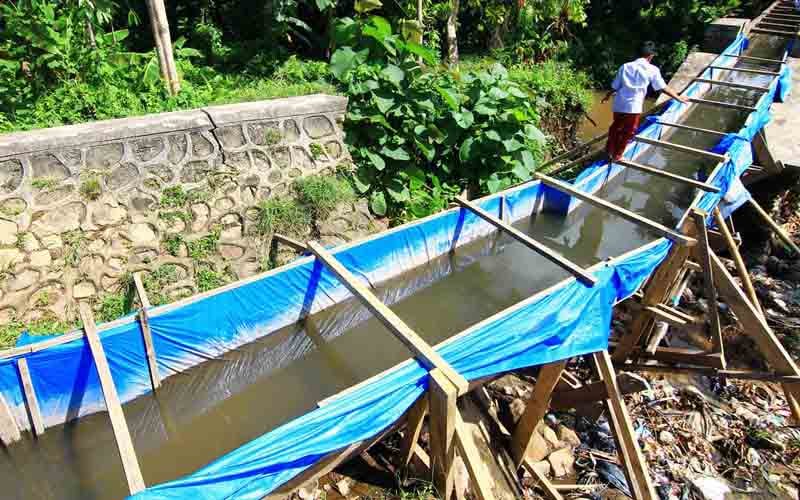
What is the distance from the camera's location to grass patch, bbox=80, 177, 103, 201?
167 inches

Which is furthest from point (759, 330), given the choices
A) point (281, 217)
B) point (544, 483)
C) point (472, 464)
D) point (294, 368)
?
point (281, 217)

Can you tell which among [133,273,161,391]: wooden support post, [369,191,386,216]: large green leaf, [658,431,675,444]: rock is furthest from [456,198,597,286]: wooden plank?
[133,273,161,391]: wooden support post

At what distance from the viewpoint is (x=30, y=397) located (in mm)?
3203

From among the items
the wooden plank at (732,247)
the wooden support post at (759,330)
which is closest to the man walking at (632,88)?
the wooden plank at (732,247)

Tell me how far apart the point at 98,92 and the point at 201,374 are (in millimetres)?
3301

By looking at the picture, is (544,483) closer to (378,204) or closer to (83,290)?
(378,204)

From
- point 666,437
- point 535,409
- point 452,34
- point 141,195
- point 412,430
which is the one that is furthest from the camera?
point 452,34

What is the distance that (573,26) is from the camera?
1198 cm

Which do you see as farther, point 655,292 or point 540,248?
point 655,292

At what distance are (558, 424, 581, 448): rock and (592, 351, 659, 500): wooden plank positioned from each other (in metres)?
0.84

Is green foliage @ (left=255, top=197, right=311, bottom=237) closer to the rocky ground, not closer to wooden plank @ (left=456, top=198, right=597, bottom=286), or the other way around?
wooden plank @ (left=456, top=198, right=597, bottom=286)

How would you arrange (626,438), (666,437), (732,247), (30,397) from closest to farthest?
(30,397) → (626,438) → (666,437) → (732,247)

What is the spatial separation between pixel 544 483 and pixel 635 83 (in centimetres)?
435

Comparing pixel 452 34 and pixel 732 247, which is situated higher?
pixel 452 34
